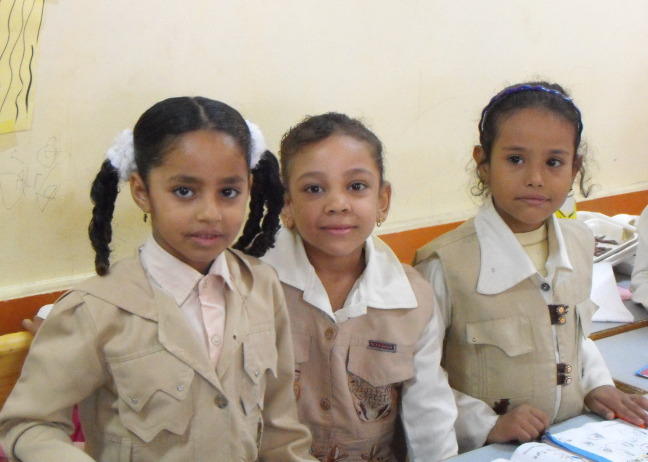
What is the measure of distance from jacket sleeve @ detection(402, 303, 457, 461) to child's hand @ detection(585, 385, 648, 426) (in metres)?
0.31

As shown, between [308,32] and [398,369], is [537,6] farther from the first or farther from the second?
[398,369]

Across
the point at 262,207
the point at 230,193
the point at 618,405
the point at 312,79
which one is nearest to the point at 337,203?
the point at 262,207

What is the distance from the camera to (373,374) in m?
1.33

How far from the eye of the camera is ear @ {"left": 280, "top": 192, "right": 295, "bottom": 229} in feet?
4.53

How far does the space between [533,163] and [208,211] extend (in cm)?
75

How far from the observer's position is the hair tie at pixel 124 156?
1.10m

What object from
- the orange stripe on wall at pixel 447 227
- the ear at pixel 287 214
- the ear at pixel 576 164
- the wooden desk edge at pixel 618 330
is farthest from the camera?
the orange stripe on wall at pixel 447 227

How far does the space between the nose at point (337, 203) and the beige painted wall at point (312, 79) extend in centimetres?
67

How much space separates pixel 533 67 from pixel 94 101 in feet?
5.63

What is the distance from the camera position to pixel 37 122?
1.55m

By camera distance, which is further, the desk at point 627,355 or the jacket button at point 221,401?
the desk at point 627,355

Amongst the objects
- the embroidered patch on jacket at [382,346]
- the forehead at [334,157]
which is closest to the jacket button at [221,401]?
the embroidered patch on jacket at [382,346]

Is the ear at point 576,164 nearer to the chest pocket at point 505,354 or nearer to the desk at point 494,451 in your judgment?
the chest pocket at point 505,354

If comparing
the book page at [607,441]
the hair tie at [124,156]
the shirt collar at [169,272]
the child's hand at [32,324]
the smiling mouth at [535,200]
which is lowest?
the book page at [607,441]
